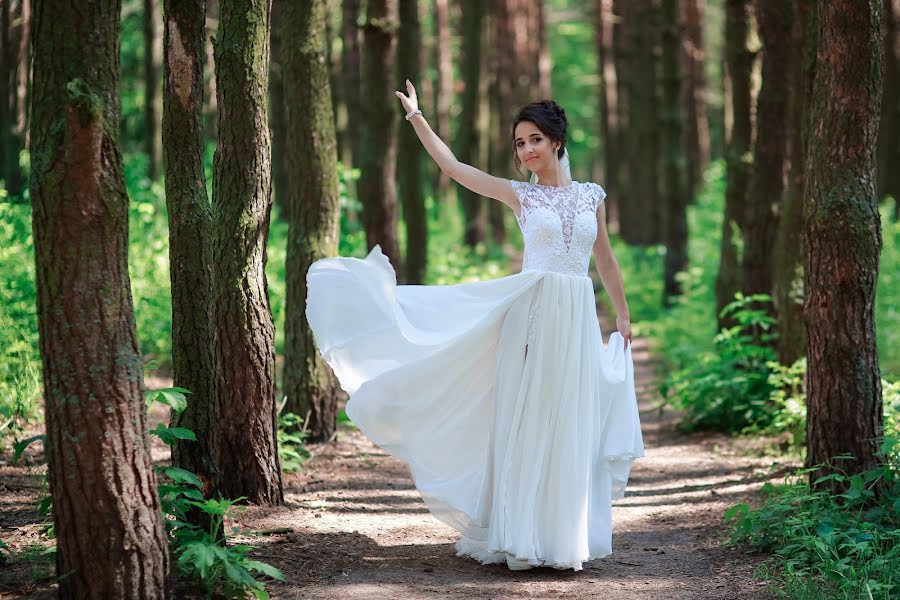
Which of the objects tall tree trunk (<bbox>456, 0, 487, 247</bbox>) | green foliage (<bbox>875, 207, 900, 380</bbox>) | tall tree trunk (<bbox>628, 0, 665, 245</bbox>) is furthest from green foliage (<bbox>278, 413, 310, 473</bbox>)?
tall tree trunk (<bbox>628, 0, 665, 245</bbox>)

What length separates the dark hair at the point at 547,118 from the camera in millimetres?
5711

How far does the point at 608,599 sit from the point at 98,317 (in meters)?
2.89

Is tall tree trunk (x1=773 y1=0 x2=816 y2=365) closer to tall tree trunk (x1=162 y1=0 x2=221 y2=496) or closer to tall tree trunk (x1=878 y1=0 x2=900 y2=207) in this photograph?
tall tree trunk (x1=162 y1=0 x2=221 y2=496)

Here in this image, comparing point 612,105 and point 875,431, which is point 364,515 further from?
point 612,105

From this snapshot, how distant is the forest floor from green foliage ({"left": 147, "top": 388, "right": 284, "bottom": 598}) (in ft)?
1.47

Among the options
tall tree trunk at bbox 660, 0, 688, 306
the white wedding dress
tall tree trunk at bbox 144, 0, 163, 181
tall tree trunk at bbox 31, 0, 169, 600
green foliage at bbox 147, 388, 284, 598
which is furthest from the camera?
tall tree trunk at bbox 144, 0, 163, 181

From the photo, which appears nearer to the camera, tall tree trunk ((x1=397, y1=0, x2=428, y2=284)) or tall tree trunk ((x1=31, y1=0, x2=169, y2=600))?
tall tree trunk ((x1=31, y1=0, x2=169, y2=600))

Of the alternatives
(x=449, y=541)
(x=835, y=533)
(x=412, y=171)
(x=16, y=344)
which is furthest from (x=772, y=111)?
(x=16, y=344)

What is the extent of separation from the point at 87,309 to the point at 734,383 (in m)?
6.93

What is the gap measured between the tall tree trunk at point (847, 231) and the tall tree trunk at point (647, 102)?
1393 cm

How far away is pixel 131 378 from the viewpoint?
4023 mm

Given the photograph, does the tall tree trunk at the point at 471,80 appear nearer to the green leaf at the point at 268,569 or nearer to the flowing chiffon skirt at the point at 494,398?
the flowing chiffon skirt at the point at 494,398

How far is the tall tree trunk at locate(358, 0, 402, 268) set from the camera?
11.1m

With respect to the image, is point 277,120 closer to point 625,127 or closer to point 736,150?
point 736,150
